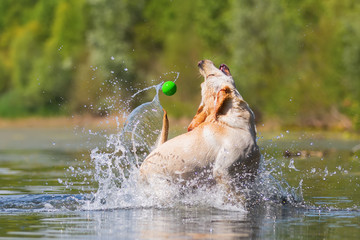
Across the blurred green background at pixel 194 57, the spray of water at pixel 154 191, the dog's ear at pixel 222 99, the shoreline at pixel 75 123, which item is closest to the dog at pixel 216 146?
the dog's ear at pixel 222 99

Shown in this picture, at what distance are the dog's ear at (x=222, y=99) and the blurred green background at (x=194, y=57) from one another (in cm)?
746

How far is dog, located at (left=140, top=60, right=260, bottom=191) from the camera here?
8.74m

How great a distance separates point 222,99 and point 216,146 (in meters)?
0.54

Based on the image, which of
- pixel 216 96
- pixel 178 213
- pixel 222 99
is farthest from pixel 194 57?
pixel 178 213

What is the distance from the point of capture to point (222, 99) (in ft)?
28.8

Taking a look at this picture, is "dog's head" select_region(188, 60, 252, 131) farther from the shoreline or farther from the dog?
the shoreline

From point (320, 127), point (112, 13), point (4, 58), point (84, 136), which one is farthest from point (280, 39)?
point (4, 58)

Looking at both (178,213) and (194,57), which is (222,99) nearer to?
(178,213)

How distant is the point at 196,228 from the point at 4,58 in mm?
66729

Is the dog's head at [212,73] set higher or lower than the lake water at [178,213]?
higher

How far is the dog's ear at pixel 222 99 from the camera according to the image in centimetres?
878

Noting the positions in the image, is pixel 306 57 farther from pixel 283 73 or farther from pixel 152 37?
pixel 152 37

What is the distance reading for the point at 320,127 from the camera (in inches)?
1275

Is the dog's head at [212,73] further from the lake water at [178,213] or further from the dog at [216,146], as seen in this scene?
the lake water at [178,213]
